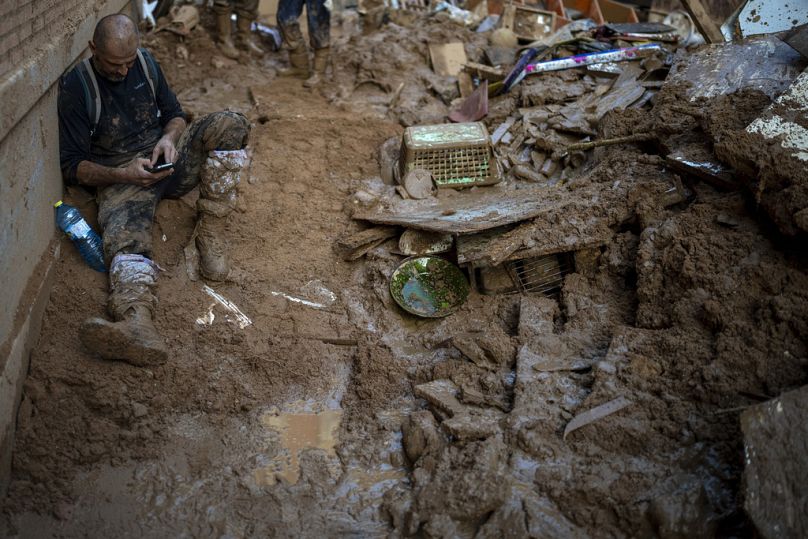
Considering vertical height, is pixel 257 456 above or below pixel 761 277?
below

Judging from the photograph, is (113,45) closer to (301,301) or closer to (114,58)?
(114,58)

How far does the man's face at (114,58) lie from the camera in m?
4.34

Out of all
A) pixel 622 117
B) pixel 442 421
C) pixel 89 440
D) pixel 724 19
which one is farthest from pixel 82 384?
pixel 724 19

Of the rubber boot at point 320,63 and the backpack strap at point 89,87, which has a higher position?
the backpack strap at point 89,87

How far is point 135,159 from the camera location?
15.3ft

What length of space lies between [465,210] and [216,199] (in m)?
1.87

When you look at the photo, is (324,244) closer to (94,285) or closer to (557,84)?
(94,285)

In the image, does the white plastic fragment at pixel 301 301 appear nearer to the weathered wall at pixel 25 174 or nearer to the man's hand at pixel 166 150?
the man's hand at pixel 166 150

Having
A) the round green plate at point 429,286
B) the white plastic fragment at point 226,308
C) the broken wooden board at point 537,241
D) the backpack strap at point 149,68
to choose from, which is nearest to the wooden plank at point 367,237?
the round green plate at point 429,286

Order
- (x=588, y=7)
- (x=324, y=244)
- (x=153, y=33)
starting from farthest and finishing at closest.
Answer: (x=588, y=7)
(x=153, y=33)
(x=324, y=244)

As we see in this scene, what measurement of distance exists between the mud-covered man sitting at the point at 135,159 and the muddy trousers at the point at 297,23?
9.16 ft

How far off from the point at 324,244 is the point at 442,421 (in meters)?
2.08

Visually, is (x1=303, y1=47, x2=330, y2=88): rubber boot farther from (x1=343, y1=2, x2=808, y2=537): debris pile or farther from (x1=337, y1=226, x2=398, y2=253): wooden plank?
(x1=337, y1=226, x2=398, y2=253): wooden plank

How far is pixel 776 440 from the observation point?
9.08ft
